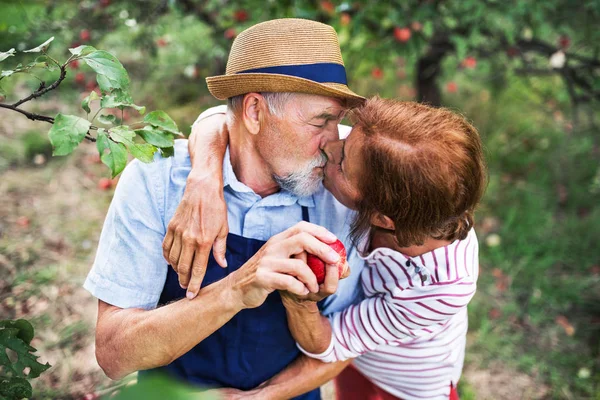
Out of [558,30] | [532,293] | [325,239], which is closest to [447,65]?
[558,30]

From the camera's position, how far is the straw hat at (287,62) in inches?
62.7

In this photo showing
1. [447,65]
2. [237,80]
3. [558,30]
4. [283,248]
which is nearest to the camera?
[283,248]

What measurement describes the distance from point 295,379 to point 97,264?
777 millimetres

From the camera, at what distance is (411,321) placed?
5.38ft

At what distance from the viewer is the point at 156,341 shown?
4.99ft

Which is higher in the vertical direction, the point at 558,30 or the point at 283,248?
the point at 283,248

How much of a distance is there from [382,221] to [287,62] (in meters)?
0.58

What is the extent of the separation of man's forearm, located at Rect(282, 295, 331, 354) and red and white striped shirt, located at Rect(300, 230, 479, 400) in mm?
39

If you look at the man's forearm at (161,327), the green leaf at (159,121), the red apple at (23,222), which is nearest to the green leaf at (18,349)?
the man's forearm at (161,327)

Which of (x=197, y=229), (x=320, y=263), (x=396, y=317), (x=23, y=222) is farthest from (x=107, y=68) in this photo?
(x=23, y=222)

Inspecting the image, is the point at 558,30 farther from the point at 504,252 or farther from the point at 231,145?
the point at 231,145

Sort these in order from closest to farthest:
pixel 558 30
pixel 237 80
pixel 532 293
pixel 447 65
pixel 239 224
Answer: pixel 237 80 → pixel 239 224 → pixel 558 30 → pixel 532 293 → pixel 447 65

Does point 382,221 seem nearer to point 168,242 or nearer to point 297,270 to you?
point 297,270

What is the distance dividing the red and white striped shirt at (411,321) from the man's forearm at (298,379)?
72mm
